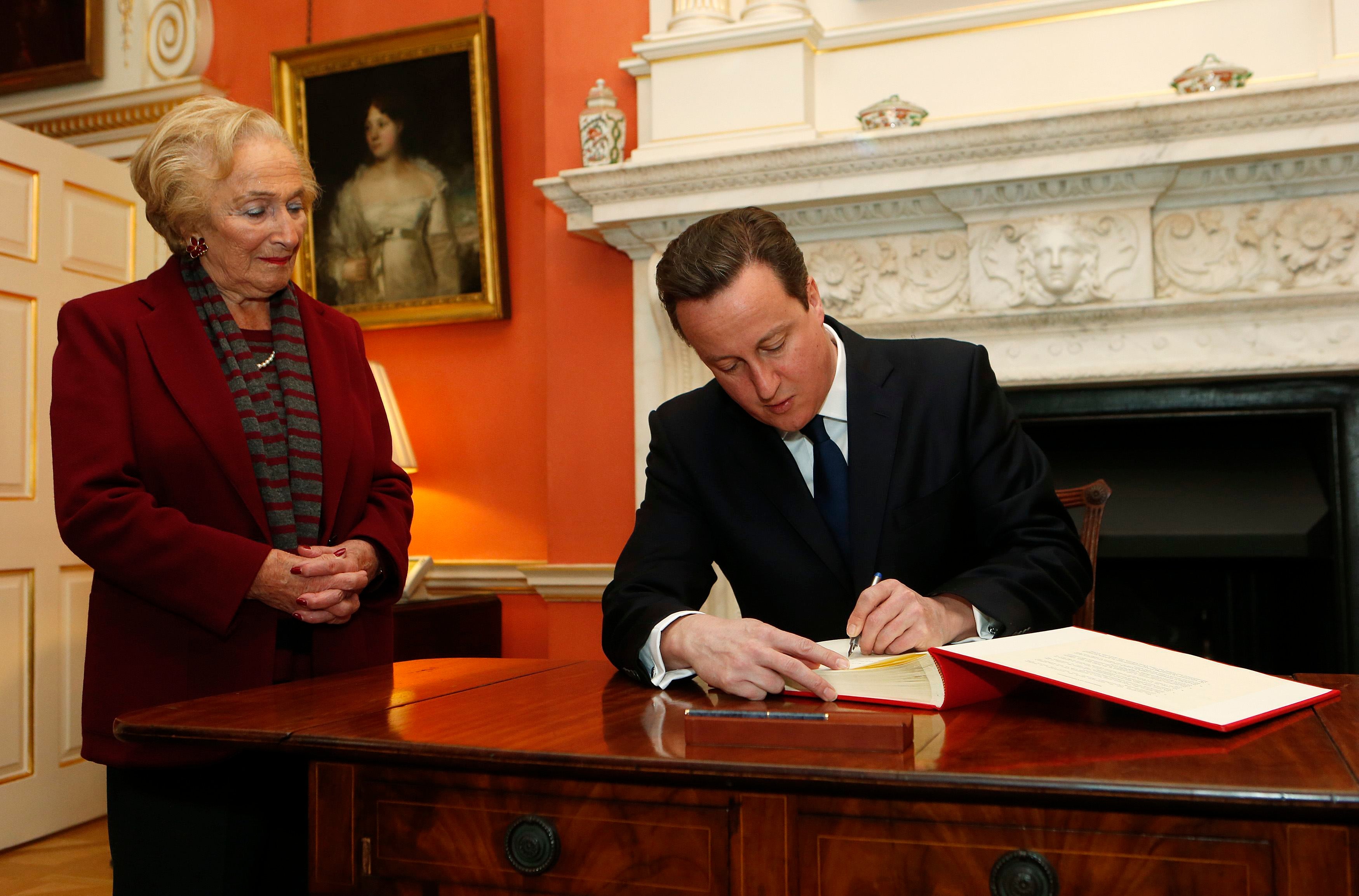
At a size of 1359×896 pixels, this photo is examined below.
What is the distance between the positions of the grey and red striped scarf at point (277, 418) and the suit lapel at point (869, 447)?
90cm

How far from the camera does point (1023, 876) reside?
3.16 feet

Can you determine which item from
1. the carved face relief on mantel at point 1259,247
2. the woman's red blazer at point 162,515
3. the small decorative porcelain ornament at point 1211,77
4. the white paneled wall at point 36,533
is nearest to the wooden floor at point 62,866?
the white paneled wall at point 36,533

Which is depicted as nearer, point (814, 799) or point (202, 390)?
point (814, 799)

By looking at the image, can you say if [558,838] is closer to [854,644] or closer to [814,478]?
[854,644]

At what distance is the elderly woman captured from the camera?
161 cm

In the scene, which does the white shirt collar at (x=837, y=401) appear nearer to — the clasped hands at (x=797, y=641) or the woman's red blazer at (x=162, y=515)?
the clasped hands at (x=797, y=641)

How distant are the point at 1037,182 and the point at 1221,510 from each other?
112cm

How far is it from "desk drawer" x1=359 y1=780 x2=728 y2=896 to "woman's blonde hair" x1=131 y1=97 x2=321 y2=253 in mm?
1129

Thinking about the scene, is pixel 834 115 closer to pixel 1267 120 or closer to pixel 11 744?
pixel 1267 120

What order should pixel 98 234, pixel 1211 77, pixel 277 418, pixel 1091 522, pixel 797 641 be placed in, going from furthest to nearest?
pixel 98 234 < pixel 1211 77 < pixel 1091 522 < pixel 277 418 < pixel 797 641

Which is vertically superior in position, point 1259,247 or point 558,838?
point 1259,247

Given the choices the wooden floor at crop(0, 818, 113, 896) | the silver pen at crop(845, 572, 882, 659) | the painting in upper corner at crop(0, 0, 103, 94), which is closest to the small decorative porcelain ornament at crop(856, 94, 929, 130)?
the silver pen at crop(845, 572, 882, 659)

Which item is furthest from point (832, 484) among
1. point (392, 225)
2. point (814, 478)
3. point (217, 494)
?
point (392, 225)

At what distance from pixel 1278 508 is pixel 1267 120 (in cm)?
111
